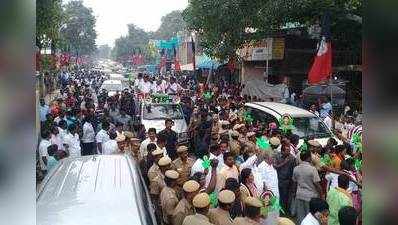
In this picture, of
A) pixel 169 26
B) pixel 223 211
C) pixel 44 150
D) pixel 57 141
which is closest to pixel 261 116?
pixel 57 141

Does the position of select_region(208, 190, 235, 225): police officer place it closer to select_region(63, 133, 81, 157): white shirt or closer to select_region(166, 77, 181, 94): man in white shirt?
select_region(63, 133, 81, 157): white shirt

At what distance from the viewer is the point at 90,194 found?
4082mm

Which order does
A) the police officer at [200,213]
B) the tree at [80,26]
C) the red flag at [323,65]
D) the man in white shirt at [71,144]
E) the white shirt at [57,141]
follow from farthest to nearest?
the tree at [80,26] < the red flag at [323,65] < the man in white shirt at [71,144] < the white shirt at [57,141] < the police officer at [200,213]

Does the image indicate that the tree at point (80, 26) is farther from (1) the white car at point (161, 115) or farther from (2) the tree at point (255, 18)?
(1) the white car at point (161, 115)

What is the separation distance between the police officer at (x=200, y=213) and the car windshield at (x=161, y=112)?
8.66m

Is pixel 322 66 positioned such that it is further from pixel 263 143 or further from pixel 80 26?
pixel 80 26

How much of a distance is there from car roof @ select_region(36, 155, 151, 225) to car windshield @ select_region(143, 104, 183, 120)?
8.04m

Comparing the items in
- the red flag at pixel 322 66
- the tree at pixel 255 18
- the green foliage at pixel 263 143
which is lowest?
the green foliage at pixel 263 143

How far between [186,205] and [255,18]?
35.3ft

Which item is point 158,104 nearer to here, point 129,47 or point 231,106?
point 231,106

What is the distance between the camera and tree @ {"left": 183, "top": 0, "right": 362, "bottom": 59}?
13930 millimetres

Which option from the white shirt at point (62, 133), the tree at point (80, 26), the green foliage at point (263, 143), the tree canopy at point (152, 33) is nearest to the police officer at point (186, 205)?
the green foliage at point (263, 143)

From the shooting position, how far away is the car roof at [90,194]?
3.58 metres

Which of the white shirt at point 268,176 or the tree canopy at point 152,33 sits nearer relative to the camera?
the white shirt at point 268,176
